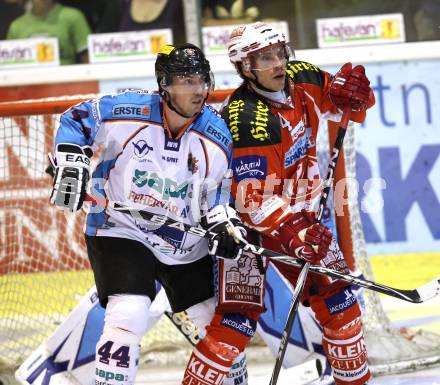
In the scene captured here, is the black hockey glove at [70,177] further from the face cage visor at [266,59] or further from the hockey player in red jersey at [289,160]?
the face cage visor at [266,59]

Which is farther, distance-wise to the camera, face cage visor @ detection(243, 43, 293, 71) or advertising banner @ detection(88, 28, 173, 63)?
advertising banner @ detection(88, 28, 173, 63)

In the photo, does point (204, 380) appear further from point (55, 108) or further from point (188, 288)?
point (55, 108)

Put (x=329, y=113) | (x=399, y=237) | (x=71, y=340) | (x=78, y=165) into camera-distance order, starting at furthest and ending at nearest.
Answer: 1. (x=399, y=237)
2. (x=71, y=340)
3. (x=329, y=113)
4. (x=78, y=165)

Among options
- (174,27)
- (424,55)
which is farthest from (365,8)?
(174,27)

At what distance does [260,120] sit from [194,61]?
317 millimetres

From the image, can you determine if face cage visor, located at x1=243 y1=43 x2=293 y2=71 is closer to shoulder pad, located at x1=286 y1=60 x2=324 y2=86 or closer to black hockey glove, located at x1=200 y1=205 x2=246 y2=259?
shoulder pad, located at x1=286 y1=60 x2=324 y2=86

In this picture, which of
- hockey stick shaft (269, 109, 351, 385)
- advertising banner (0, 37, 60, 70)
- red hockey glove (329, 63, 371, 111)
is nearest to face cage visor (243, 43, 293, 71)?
red hockey glove (329, 63, 371, 111)

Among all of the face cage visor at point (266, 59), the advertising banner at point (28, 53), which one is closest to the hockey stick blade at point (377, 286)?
the face cage visor at point (266, 59)

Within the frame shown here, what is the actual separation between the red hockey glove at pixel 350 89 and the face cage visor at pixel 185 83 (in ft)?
1.94

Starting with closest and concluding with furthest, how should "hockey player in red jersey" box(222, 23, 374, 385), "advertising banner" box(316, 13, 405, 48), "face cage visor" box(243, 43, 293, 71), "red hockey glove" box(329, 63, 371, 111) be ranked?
"hockey player in red jersey" box(222, 23, 374, 385)
"face cage visor" box(243, 43, 293, 71)
"red hockey glove" box(329, 63, 371, 111)
"advertising banner" box(316, 13, 405, 48)

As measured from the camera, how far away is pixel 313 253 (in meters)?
3.61

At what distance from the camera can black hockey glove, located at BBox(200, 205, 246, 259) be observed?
11.6 ft

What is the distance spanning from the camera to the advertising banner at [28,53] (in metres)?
6.22

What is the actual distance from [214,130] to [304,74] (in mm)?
547
